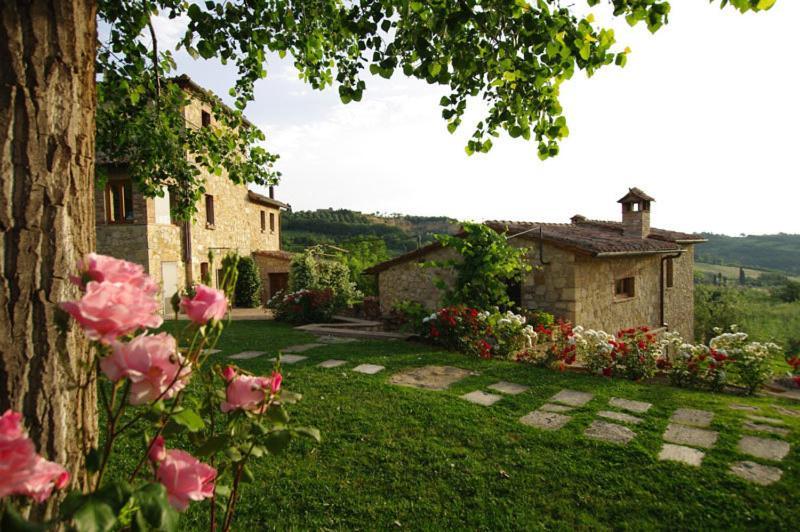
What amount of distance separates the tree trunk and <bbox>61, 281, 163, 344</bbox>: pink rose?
340 mm

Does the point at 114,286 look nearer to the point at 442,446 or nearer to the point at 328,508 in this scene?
the point at 328,508

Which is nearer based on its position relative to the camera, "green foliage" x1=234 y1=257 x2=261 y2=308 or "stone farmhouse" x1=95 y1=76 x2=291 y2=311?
"stone farmhouse" x1=95 y1=76 x2=291 y2=311

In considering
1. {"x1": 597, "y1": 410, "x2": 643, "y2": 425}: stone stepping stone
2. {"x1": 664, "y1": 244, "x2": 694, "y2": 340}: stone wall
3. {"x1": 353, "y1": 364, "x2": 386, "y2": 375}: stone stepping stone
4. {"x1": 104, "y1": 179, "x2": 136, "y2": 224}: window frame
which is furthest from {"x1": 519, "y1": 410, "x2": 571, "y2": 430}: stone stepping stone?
{"x1": 104, "y1": 179, "x2": 136, "y2": 224}: window frame

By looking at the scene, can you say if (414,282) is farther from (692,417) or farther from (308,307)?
(692,417)

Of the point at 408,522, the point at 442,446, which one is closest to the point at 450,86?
the point at 442,446

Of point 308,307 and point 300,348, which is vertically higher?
point 308,307

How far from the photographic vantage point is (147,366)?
983 mm

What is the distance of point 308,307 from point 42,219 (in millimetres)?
11058

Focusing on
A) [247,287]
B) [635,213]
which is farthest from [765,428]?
[247,287]

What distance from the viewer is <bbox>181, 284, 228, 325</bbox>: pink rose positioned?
1106mm

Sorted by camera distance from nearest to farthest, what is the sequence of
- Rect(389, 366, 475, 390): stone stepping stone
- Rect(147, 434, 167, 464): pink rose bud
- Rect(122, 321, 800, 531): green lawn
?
Rect(147, 434, 167, 464): pink rose bud, Rect(122, 321, 800, 531): green lawn, Rect(389, 366, 475, 390): stone stepping stone

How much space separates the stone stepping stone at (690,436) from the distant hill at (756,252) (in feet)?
200

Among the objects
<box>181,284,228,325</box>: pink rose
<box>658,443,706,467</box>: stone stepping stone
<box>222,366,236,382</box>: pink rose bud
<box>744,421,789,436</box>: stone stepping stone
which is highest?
<box>181,284,228,325</box>: pink rose

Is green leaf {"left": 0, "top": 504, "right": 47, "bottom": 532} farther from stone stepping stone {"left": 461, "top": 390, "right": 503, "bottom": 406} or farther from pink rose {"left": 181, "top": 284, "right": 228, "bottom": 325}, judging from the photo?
stone stepping stone {"left": 461, "top": 390, "right": 503, "bottom": 406}
